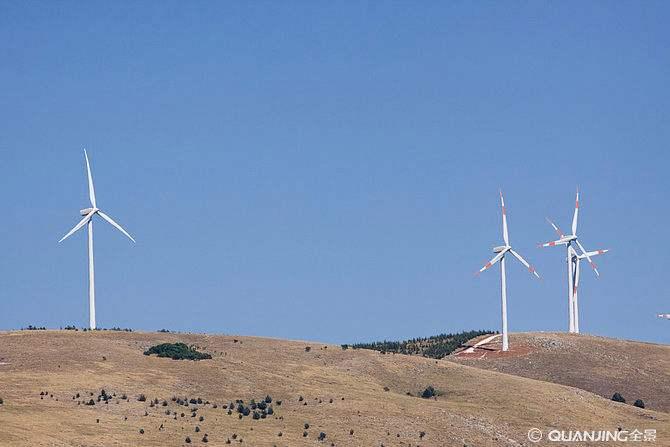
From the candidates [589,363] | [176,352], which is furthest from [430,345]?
[176,352]

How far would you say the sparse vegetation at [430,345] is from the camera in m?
155

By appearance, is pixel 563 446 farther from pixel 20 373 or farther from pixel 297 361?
pixel 20 373

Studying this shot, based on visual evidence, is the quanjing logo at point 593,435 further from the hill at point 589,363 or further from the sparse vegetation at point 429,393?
the hill at point 589,363

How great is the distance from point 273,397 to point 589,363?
53941 millimetres

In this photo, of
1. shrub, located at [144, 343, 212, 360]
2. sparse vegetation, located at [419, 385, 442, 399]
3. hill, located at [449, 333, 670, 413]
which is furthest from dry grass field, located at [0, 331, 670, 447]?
hill, located at [449, 333, 670, 413]

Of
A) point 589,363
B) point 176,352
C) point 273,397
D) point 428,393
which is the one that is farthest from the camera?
point 589,363

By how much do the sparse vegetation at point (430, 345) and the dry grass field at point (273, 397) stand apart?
20.4 metres

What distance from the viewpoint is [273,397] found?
106500 mm

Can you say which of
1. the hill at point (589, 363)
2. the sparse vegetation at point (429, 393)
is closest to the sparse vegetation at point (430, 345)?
the hill at point (589, 363)

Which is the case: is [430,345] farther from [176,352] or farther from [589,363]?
[176,352]

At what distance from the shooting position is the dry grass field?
90125 mm

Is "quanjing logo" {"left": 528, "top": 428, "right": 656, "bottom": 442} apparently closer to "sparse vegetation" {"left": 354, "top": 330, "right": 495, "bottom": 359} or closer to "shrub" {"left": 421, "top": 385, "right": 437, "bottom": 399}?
"shrub" {"left": 421, "top": 385, "right": 437, "bottom": 399}

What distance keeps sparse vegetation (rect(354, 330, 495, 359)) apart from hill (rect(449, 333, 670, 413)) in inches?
129

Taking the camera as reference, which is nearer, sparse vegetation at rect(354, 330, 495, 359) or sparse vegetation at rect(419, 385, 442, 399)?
sparse vegetation at rect(419, 385, 442, 399)
